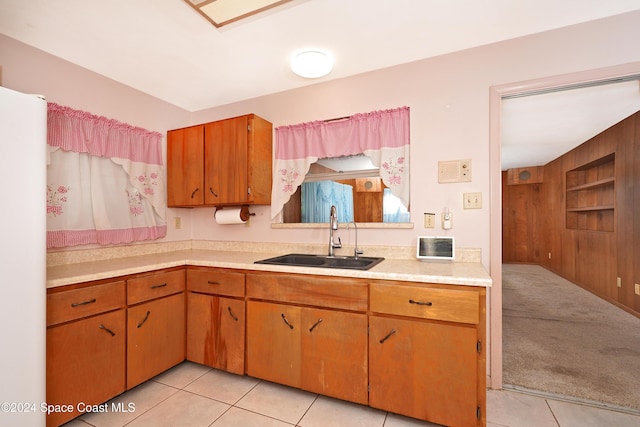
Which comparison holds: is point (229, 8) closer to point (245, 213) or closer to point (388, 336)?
point (245, 213)

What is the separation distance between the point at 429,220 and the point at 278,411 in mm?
1596

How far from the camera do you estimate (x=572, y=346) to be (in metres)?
Answer: 2.34

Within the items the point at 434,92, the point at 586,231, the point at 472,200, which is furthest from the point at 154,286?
the point at 586,231

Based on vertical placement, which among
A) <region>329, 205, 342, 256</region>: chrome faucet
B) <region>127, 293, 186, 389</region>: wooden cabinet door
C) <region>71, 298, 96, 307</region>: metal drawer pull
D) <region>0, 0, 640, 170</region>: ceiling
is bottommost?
<region>127, 293, 186, 389</region>: wooden cabinet door

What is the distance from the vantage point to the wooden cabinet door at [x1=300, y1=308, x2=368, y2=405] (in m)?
1.57

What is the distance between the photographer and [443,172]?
1.96 metres

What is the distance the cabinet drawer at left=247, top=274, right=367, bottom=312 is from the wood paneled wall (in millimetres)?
3327

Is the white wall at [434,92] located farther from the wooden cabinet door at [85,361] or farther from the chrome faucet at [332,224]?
the wooden cabinet door at [85,361]

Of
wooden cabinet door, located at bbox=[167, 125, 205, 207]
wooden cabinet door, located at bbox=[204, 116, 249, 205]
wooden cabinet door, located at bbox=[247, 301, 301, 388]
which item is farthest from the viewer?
wooden cabinet door, located at bbox=[167, 125, 205, 207]

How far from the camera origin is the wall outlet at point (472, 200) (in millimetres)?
1865

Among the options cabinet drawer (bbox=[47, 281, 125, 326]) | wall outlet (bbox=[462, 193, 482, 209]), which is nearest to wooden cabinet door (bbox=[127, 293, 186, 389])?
cabinet drawer (bbox=[47, 281, 125, 326])

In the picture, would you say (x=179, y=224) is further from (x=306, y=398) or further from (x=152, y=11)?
(x=306, y=398)

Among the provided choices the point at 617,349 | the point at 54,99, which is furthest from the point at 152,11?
the point at 617,349

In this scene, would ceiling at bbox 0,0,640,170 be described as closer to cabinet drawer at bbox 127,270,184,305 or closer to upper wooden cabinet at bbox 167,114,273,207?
upper wooden cabinet at bbox 167,114,273,207
